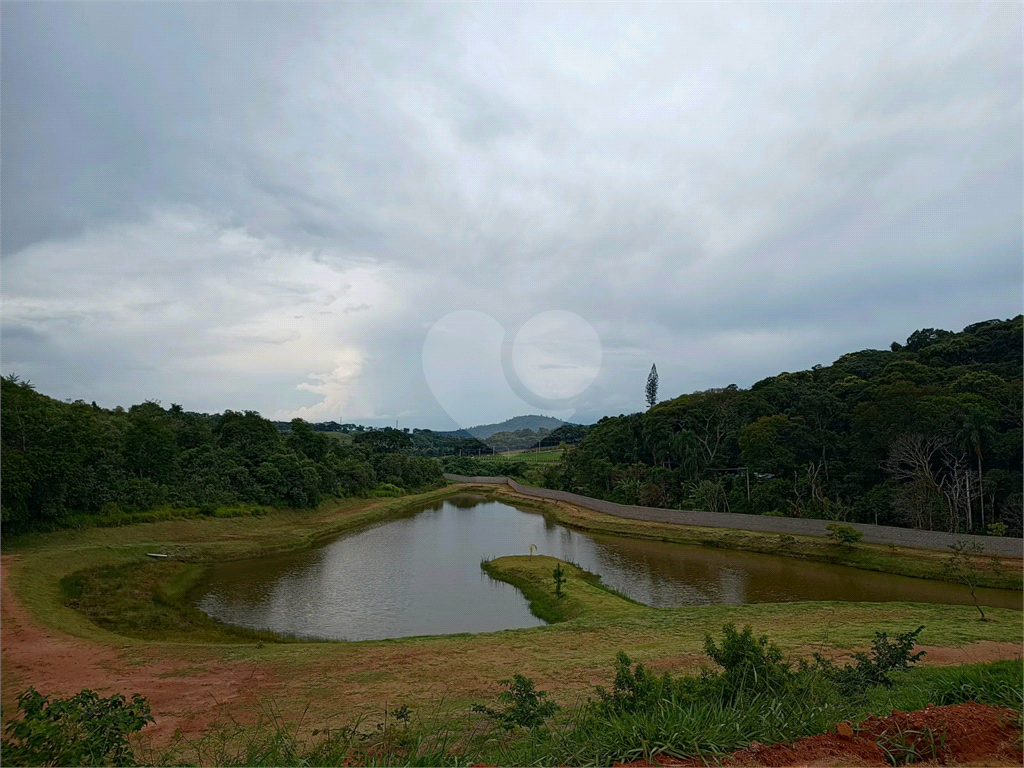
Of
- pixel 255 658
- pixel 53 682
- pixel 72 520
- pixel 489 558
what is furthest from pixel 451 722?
pixel 72 520

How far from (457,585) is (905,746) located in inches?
715

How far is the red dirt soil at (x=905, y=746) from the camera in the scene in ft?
13.7

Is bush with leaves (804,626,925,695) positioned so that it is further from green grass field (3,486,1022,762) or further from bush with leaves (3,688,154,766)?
bush with leaves (3,688,154,766)

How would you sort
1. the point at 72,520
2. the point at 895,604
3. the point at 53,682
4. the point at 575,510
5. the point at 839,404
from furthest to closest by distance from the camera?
the point at 575,510, the point at 839,404, the point at 72,520, the point at 895,604, the point at 53,682

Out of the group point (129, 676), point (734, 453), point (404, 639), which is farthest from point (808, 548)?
point (129, 676)

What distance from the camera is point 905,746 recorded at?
14.0 ft

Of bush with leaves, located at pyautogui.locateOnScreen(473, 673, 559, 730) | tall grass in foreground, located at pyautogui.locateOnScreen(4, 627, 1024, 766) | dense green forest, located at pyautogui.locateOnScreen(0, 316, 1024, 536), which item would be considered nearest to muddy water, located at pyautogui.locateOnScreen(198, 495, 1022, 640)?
→ dense green forest, located at pyautogui.locateOnScreen(0, 316, 1024, 536)

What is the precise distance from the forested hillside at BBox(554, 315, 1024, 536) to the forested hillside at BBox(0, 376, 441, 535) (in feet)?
80.2

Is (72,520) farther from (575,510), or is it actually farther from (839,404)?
(839,404)

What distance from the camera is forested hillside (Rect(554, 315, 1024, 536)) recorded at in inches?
919

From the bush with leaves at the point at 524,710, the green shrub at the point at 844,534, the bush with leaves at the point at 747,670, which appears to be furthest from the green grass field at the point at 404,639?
the bush with leaves at the point at 747,670

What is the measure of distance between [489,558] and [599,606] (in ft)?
33.1

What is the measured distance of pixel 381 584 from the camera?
20.6m

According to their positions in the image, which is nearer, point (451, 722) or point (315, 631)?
point (451, 722)
